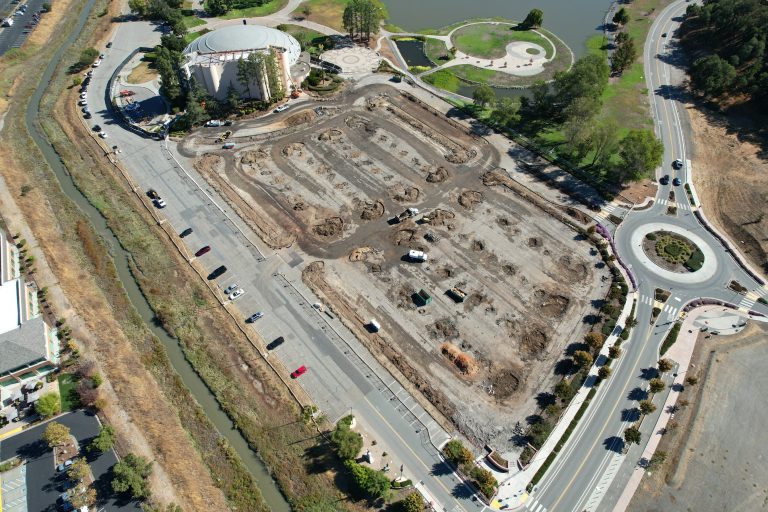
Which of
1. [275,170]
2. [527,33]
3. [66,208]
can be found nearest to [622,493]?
[275,170]

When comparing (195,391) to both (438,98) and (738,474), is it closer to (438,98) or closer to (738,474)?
(738,474)

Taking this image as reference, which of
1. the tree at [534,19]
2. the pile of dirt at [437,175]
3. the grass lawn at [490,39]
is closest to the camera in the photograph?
the pile of dirt at [437,175]

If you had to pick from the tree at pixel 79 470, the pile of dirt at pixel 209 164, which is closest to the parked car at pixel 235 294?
the tree at pixel 79 470

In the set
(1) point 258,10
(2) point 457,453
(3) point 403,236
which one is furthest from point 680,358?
(1) point 258,10

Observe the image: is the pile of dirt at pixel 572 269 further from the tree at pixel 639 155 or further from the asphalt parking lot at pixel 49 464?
the asphalt parking lot at pixel 49 464

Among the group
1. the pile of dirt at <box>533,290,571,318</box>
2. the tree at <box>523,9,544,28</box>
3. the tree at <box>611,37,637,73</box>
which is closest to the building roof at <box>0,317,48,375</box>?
the pile of dirt at <box>533,290,571,318</box>

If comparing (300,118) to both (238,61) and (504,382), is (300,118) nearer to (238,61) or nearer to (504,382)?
(238,61)
